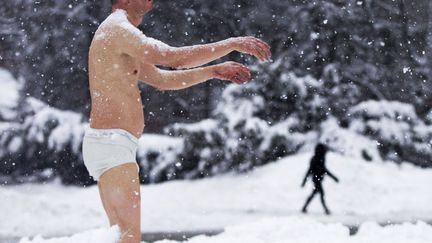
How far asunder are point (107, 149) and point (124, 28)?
0.55 m

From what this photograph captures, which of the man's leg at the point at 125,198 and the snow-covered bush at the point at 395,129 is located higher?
the snow-covered bush at the point at 395,129

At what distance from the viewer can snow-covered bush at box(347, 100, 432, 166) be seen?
16656 millimetres

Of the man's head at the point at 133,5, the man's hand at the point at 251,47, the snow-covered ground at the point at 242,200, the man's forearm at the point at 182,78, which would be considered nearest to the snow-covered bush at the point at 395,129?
the snow-covered ground at the point at 242,200

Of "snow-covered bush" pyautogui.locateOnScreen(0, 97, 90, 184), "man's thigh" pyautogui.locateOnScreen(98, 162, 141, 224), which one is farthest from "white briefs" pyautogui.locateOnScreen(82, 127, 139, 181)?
"snow-covered bush" pyautogui.locateOnScreen(0, 97, 90, 184)

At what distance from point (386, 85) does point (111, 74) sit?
1438cm

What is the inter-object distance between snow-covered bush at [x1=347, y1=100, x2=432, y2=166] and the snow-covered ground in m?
0.36

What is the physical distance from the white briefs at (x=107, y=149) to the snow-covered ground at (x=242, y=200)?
28.0ft

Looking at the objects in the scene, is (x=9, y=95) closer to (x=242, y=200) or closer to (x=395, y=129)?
(x=242, y=200)

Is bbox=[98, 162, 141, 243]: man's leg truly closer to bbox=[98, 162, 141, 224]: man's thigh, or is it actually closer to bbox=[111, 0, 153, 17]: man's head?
bbox=[98, 162, 141, 224]: man's thigh

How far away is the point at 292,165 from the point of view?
16453 millimetres

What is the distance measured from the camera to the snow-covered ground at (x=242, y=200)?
522 inches

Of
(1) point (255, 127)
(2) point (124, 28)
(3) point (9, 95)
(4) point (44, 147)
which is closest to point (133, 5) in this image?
(2) point (124, 28)

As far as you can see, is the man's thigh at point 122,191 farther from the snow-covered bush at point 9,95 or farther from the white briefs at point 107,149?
the snow-covered bush at point 9,95

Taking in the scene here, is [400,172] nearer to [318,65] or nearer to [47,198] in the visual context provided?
[318,65]
